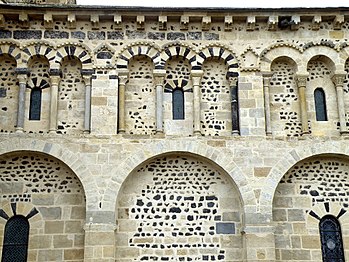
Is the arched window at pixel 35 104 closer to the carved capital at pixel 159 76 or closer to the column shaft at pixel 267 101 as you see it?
the carved capital at pixel 159 76

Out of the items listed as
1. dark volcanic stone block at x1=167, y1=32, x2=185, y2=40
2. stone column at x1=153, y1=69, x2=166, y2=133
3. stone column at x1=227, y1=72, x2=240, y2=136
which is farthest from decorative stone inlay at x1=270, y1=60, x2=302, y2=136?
stone column at x1=153, y1=69, x2=166, y2=133

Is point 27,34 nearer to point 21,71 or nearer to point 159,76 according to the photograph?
point 21,71

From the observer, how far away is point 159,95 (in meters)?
11.8

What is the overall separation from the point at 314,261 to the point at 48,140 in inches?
246

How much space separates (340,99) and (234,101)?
2419 mm

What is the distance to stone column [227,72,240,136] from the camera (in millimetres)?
11664

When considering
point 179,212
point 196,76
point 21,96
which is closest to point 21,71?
point 21,96

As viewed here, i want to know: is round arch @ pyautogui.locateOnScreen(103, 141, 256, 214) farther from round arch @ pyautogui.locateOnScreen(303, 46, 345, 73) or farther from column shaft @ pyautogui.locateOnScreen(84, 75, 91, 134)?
round arch @ pyautogui.locateOnScreen(303, 46, 345, 73)

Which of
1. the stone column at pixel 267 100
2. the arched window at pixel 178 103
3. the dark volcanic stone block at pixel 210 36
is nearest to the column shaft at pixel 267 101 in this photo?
the stone column at pixel 267 100

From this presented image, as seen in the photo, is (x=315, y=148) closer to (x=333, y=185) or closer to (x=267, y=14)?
(x=333, y=185)

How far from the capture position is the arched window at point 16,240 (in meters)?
10.9

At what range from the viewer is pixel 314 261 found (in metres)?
11.0

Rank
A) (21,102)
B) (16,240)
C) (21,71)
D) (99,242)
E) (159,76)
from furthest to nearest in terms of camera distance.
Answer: (159,76) < (21,71) < (21,102) < (16,240) < (99,242)

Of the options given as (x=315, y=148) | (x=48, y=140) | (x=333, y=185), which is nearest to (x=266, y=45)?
(x=315, y=148)
